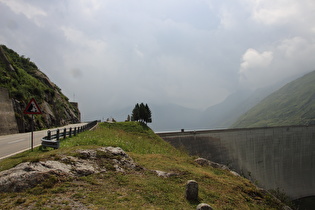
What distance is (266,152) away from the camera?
4578cm

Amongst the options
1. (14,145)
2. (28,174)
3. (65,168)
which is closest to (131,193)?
(65,168)

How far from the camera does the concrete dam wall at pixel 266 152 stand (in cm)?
3978

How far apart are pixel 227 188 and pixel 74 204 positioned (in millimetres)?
8639

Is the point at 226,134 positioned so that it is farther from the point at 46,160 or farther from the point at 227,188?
the point at 46,160

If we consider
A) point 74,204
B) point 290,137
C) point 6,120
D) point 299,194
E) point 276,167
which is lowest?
point 299,194

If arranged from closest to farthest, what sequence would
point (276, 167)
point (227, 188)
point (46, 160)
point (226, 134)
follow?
point (46, 160), point (227, 188), point (226, 134), point (276, 167)

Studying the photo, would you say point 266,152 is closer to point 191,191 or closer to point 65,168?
point 191,191

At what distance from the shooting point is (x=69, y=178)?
8008 millimetres

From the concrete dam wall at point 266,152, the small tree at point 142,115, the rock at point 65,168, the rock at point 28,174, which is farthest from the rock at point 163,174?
the small tree at point 142,115

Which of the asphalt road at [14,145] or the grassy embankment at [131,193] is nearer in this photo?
the grassy embankment at [131,193]

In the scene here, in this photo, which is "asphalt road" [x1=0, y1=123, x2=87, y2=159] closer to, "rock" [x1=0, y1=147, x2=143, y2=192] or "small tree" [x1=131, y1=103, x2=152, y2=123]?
"rock" [x1=0, y1=147, x2=143, y2=192]

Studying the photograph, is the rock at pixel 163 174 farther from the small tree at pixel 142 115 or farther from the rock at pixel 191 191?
the small tree at pixel 142 115

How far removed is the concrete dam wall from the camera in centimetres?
3978

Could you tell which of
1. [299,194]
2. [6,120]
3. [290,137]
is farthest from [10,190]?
[299,194]
